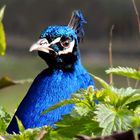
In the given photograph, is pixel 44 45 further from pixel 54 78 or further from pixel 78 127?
pixel 78 127

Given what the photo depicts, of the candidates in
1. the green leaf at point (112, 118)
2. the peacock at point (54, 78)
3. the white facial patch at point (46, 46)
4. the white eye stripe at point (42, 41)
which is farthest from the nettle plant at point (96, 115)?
the white eye stripe at point (42, 41)

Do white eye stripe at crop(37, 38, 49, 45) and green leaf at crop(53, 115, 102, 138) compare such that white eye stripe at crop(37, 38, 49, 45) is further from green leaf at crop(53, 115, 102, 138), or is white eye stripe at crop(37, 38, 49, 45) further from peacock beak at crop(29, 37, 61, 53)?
green leaf at crop(53, 115, 102, 138)

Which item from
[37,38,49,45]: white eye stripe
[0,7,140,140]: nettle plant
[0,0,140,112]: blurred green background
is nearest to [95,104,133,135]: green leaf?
[0,7,140,140]: nettle plant

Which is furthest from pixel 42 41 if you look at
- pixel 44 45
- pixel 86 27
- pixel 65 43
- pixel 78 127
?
pixel 86 27

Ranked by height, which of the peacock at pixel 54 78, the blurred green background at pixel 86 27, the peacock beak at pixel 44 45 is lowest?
the blurred green background at pixel 86 27

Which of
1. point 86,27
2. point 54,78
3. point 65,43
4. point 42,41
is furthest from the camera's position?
point 86,27

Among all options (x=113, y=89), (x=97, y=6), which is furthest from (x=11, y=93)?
(x=113, y=89)

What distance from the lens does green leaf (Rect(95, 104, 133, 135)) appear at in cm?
120

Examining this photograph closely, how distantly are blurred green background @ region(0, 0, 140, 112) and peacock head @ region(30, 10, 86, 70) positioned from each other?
24.2ft

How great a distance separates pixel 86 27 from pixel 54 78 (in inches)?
404

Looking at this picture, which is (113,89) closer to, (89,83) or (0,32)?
(0,32)

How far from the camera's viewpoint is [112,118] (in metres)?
1.24

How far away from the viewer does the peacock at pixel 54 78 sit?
84.5 inches

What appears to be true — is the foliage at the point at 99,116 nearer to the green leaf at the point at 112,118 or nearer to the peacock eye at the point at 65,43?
the green leaf at the point at 112,118
